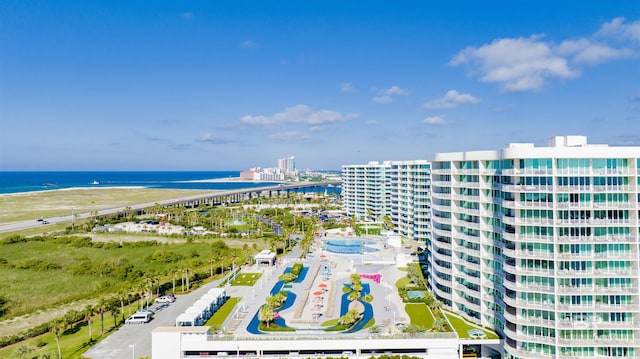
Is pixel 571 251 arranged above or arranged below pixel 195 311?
above

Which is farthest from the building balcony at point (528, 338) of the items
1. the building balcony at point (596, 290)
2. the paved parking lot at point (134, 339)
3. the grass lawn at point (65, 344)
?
the grass lawn at point (65, 344)

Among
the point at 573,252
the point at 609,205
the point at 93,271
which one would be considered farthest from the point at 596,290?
the point at 93,271

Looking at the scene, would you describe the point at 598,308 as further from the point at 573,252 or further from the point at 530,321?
the point at 530,321

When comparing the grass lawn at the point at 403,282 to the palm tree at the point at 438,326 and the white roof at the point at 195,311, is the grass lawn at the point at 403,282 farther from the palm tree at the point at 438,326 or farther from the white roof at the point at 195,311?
the white roof at the point at 195,311

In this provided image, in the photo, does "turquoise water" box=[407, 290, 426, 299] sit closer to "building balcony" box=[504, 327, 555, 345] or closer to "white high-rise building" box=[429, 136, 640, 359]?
"white high-rise building" box=[429, 136, 640, 359]

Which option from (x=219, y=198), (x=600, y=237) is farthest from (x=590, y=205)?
(x=219, y=198)

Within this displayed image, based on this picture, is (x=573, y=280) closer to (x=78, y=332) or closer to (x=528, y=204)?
(x=528, y=204)

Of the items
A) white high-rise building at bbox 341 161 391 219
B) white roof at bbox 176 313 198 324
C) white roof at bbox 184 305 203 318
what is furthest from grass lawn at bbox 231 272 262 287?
white high-rise building at bbox 341 161 391 219
